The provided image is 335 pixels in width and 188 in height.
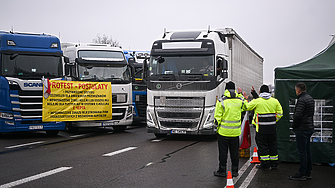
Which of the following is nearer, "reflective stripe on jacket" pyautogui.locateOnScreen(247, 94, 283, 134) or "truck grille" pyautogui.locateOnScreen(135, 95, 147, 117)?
"reflective stripe on jacket" pyautogui.locateOnScreen(247, 94, 283, 134)

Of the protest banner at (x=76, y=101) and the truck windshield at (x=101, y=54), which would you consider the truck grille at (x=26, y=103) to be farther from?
the truck windshield at (x=101, y=54)

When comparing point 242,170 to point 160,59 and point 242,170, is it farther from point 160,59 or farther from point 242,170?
point 160,59

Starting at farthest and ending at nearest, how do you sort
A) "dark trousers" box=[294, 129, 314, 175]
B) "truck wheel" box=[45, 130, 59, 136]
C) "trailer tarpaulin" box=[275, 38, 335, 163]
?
"truck wheel" box=[45, 130, 59, 136] < "trailer tarpaulin" box=[275, 38, 335, 163] < "dark trousers" box=[294, 129, 314, 175]

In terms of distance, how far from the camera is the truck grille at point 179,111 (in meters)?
12.7

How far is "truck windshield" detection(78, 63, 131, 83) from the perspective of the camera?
49.6 ft

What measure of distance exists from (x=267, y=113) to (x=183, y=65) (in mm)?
5206

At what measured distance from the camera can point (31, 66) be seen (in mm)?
13750

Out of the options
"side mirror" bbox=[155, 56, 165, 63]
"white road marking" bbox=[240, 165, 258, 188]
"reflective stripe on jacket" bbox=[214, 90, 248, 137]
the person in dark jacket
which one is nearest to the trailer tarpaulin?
"white road marking" bbox=[240, 165, 258, 188]

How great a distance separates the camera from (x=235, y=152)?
7.50 meters

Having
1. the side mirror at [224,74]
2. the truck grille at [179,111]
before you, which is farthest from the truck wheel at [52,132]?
the side mirror at [224,74]

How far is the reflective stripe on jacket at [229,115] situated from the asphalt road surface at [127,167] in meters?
0.91

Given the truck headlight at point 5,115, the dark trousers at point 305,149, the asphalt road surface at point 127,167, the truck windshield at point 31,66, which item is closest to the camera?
the asphalt road surface at point 127,167

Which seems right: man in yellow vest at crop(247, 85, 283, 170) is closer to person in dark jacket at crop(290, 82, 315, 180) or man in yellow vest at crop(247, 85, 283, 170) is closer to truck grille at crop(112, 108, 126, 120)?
person in dark jacket at crop(290, 82, 315, 180)

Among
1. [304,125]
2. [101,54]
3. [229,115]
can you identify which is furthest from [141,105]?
[304,125]
